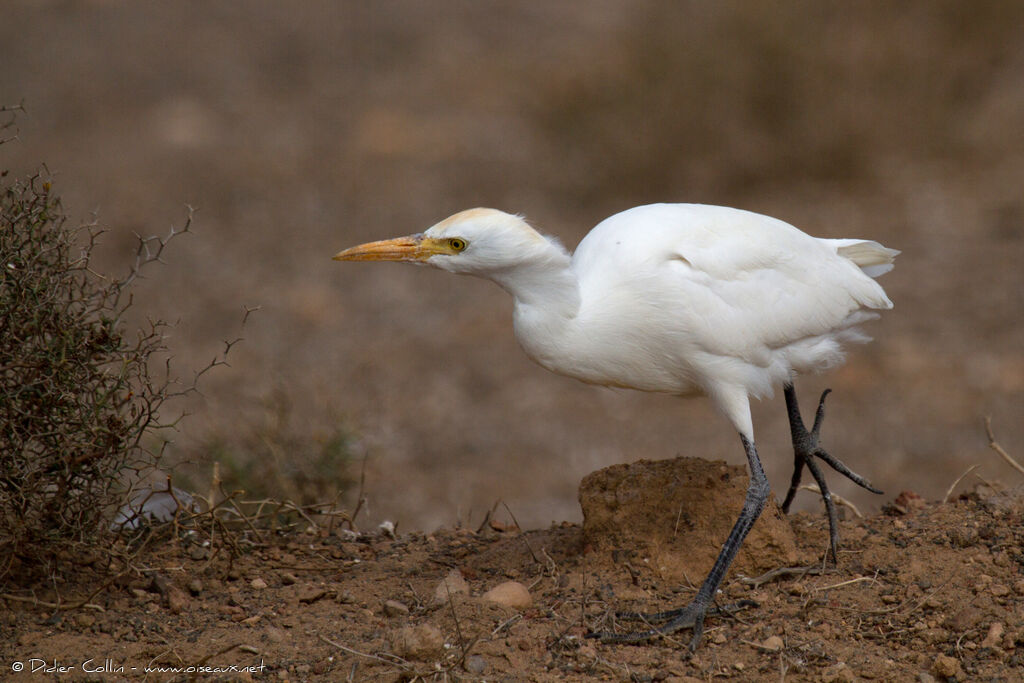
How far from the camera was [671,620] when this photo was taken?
4.20 meters

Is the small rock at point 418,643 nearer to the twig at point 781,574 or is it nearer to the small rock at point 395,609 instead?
the small rock at point 395,609

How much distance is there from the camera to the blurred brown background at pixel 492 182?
9203mm

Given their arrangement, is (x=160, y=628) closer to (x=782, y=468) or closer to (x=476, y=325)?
(x=782, y=468)

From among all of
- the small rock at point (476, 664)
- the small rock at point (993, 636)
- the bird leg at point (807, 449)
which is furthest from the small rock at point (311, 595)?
the small rock at point (993, 636)

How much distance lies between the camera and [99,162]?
14008mm

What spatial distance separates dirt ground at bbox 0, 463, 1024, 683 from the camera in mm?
3752

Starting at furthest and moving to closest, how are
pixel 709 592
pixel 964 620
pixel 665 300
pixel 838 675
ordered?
1. pixel 665 300
2. pixel 709 592
3. pixel 964 620
4. pixel 838 675

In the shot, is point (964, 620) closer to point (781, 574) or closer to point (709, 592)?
point (781, 574)

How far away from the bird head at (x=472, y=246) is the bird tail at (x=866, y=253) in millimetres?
1700

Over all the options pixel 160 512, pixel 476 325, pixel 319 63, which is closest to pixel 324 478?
pixel 160 512

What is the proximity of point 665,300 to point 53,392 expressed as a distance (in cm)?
235

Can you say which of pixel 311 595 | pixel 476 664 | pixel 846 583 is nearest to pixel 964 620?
pixel 846 583

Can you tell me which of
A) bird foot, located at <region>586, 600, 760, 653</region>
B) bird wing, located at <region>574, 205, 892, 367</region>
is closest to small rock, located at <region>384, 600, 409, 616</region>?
bird foot, located at <region>586, 600, 760, 653</region>

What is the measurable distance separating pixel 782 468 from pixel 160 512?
212 inches
